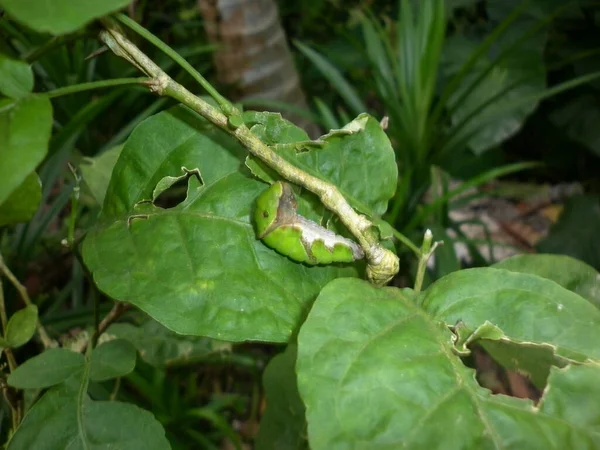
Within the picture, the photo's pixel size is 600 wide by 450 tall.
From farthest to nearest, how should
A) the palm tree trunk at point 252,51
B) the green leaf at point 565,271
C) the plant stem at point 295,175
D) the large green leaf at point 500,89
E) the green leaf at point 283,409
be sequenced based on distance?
the large green leaf at point 500,89 < the palm tree trunk at point 252,51 < the green leaf at point 283,409 < the green leaf at point 565,271 < the plant stem at point 295,175

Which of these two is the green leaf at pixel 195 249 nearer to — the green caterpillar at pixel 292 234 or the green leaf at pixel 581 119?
the green caterpillar at pixel 292 234

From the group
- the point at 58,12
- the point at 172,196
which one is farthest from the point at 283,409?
the point at 172,196

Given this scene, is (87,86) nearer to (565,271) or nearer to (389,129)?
(565,271)

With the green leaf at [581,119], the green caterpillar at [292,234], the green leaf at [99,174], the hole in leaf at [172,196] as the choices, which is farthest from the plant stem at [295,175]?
the green leaf at [581,119]

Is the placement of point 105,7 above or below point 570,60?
above

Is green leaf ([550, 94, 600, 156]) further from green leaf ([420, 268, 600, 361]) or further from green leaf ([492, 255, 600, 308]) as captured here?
green leaf ([420, 268, 600, 361])

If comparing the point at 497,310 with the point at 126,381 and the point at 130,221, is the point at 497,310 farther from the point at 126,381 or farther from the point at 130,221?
the point at 126,381

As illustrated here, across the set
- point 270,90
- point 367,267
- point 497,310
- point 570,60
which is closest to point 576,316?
point 497,310
